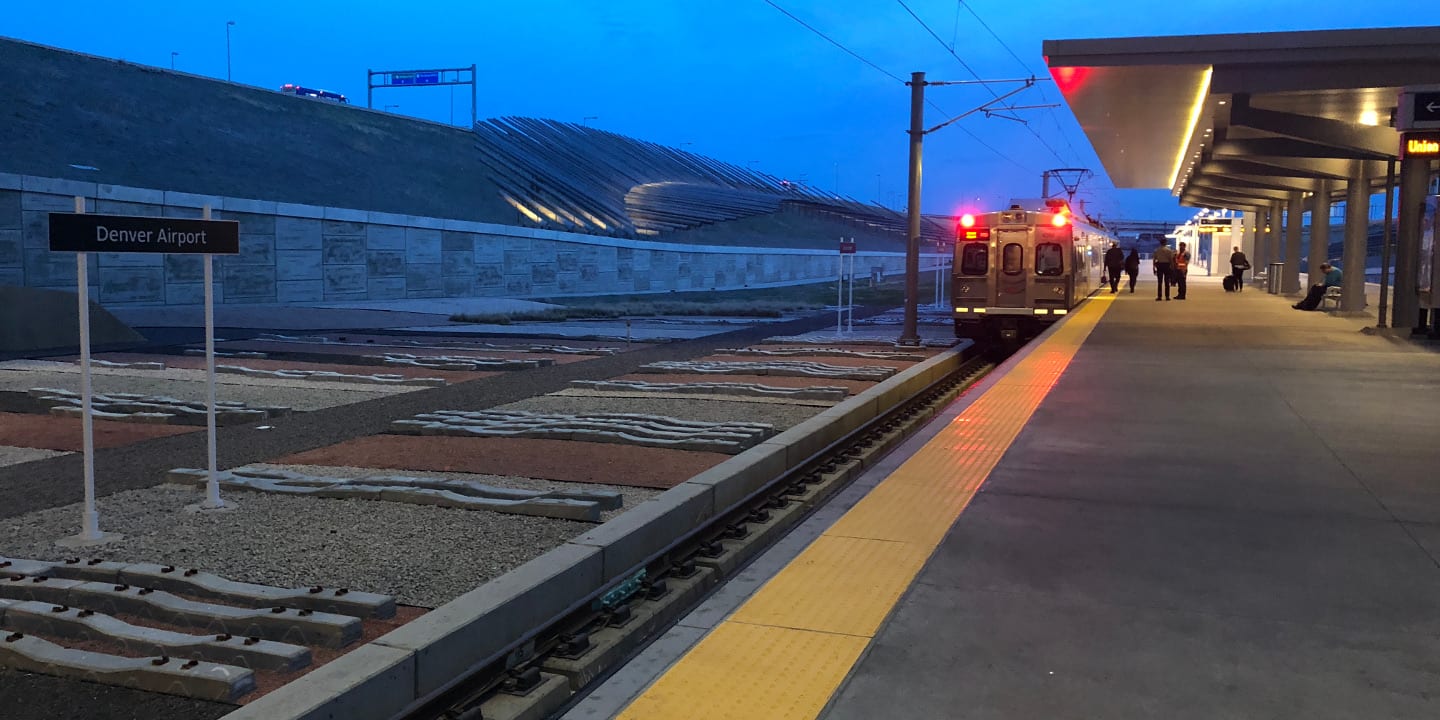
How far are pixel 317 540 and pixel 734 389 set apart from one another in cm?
766

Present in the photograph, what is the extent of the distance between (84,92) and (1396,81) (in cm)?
3889

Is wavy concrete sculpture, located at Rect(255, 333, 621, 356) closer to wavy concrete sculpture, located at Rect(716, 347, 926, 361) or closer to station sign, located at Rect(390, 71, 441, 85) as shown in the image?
wavy concrete sculpture, located at Rect(716, 347, 926, 361)

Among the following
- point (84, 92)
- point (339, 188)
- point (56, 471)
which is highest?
point (84, 92)

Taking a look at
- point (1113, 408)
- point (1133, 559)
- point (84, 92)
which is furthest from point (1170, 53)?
point (84, 92)

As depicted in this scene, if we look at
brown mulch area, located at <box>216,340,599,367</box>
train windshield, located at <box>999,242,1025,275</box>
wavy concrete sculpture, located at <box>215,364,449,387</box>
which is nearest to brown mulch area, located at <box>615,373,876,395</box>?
wavy concrete sculpture, located at <box>215,364,449,387</box>

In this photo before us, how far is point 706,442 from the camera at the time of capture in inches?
377

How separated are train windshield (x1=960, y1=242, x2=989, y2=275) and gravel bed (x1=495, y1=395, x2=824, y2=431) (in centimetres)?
1167

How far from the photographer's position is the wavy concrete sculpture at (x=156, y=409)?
1119 cm

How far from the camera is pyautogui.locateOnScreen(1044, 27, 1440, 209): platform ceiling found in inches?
706

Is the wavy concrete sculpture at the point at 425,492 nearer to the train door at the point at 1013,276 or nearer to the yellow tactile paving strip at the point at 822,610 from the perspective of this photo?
the yellow tactile paving strip at the point at 822,610

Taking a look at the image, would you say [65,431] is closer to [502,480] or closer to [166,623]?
[502,480]

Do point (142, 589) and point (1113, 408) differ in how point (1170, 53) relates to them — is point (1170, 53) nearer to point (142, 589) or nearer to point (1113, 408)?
point (1113, 408)

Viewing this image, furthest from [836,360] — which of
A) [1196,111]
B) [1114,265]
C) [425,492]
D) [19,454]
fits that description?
[1114,265]

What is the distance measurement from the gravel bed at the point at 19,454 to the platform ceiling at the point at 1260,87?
1646 centimetres
